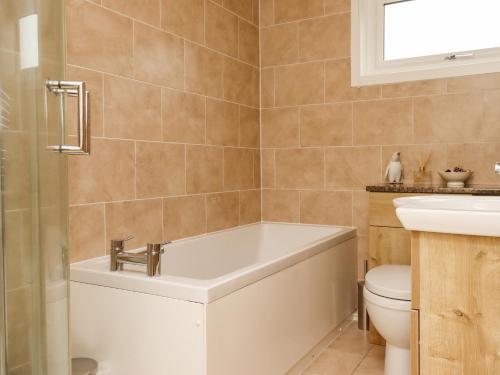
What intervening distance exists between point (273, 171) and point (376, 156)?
2.60 feet

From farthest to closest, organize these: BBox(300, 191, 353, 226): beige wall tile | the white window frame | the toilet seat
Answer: BBox(300, 191, 353, 226): beige wall tile < the white window frame < the toilet seat

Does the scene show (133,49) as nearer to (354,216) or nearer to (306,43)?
(306,43)

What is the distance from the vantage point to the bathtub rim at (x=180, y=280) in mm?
1556

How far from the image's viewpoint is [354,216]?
3.11 meters

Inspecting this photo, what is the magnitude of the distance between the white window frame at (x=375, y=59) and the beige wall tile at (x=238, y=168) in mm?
911

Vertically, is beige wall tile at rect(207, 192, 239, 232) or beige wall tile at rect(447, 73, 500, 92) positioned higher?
beige wall tile at rect(447, 73, 500, 92)

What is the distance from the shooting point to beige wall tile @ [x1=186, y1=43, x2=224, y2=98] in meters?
2.71

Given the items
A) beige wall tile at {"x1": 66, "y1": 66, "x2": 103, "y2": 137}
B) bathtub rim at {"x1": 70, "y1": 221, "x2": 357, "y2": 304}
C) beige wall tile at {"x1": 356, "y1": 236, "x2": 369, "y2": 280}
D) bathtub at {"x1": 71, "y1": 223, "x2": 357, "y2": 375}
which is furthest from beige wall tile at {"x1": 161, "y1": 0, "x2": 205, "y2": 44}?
beige wall tile at {"x1": 356, "y1": 236, "x2": 369, "y2": 280}

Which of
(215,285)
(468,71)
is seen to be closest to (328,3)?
(468,71)

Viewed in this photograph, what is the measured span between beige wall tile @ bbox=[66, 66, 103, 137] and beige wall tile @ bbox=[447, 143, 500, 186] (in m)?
2.05

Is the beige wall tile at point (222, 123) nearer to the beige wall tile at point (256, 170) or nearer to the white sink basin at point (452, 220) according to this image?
the beige wall tile at point (256, 170)

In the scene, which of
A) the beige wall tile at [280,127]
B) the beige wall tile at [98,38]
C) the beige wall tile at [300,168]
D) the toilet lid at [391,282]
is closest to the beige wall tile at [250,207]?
the beige wall tile at [300,168]

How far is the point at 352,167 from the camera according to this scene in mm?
3098

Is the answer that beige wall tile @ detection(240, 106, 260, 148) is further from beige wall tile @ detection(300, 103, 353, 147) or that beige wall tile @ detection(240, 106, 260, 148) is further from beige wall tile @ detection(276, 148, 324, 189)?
beige wall tile @ detection(300, 103, 353, 147)
